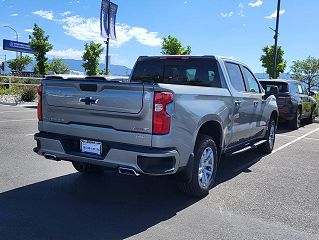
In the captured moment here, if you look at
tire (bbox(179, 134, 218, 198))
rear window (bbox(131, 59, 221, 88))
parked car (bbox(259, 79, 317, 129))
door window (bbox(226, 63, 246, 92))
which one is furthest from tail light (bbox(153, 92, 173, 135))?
parked car (bbox(259, 79, 317, 129))

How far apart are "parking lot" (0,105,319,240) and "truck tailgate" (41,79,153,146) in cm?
88

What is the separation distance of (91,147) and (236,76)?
3.04 meters

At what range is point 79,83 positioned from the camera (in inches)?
188

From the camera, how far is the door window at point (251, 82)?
713cm

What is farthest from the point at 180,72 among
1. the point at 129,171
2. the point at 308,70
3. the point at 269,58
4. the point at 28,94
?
the point at 308,70

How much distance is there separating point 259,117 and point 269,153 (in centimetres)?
158

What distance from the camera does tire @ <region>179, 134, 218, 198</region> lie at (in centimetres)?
507

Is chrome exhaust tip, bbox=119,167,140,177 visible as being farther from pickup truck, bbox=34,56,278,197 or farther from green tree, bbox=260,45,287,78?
green tree, bbox=260,45,287,78

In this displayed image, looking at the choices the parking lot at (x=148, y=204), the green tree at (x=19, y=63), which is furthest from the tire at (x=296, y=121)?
the green tree at (x=19, y=63)

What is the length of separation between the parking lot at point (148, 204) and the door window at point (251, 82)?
4.78 ft

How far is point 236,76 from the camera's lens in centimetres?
663

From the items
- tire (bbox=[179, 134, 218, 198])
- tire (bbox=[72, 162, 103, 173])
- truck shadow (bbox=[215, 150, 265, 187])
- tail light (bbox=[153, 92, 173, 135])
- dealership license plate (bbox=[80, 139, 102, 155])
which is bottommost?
truck shadow (bbox=[215, 150, 265, 187])

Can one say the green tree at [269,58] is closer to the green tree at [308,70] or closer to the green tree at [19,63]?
the green tree at [308,70]

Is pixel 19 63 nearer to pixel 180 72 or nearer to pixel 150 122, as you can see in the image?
pixel 180 72
